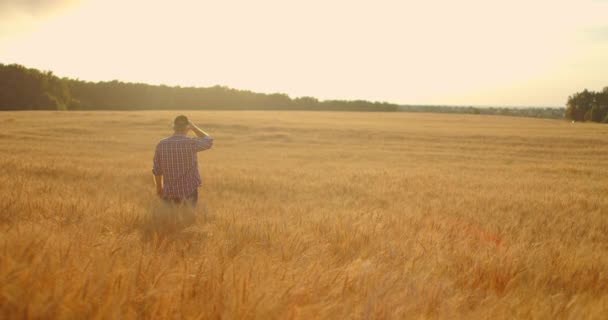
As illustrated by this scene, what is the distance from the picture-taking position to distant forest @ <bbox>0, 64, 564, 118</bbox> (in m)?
55.4

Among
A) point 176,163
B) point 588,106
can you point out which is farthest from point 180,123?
Result: point 588,106

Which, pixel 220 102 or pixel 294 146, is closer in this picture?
pixel 294 146

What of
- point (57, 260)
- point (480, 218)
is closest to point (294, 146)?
point (480, 218)

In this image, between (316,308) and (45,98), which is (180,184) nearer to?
(316,308)

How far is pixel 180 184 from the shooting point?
6035 millimetres

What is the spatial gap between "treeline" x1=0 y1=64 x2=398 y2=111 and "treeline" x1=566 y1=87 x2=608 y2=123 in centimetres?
3579

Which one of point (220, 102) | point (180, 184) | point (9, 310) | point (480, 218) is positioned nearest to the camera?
point (9, 310)

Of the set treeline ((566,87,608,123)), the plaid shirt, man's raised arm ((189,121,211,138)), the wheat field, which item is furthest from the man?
treeline ((566,87,608,123))

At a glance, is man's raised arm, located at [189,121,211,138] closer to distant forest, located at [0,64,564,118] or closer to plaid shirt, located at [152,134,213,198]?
plaid shirt, located at [152,134,213,198]

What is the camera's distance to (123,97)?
2763 inches

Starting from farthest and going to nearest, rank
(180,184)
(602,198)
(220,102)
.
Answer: (220,102) → (602,198) → (180,184)

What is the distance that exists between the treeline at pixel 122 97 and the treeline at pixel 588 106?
35785mm

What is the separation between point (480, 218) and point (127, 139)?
857 inches

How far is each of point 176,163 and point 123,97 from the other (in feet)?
233
